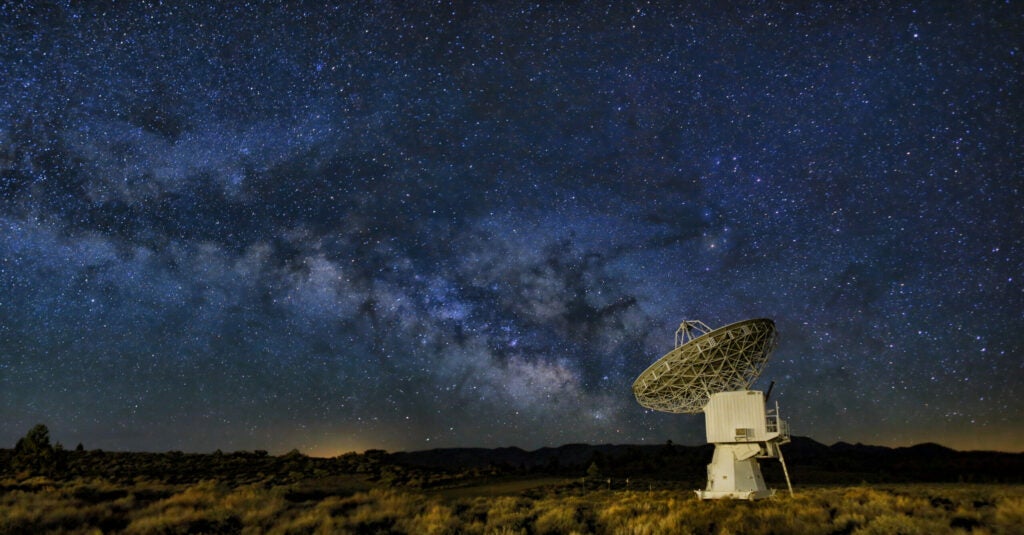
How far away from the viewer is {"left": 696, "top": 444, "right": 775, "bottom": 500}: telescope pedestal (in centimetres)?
2277

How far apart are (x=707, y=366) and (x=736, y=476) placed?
4529 millimetres

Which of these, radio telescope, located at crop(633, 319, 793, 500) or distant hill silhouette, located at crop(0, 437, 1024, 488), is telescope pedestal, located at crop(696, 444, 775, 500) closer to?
radio telescope, located at crop(633, 319, 793, 500)

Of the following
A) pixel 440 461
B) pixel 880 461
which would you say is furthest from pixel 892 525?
pixel 440 461

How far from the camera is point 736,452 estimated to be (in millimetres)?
23484

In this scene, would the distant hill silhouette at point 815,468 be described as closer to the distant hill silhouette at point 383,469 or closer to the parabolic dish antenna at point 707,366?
the distant hill silhouette at point 383,469

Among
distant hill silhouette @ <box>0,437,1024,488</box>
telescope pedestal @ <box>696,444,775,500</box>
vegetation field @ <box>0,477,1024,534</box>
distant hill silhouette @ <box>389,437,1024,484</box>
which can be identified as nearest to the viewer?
vegetation field @ <box>0,477,1024,534</box>

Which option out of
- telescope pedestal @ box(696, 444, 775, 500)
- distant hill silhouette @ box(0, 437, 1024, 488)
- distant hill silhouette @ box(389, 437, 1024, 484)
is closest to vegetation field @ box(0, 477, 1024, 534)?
telescope pedestal @ box(696, 444, 775, 500)

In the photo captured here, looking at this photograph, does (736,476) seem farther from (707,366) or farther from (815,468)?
(815,468)

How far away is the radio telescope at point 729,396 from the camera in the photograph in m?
23.1

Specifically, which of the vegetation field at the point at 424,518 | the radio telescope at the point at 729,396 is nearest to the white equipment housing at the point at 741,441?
the radio telescope at the point at 729,396

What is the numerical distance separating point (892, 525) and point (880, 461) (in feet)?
213

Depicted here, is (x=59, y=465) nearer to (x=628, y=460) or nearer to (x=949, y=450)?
(x=628, y=460)

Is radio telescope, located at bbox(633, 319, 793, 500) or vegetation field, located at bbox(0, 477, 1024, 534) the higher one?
radio telescope, located at bbox(633, 319, 793, 500)

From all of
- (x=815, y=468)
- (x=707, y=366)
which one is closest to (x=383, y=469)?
(x=707, y=366)
